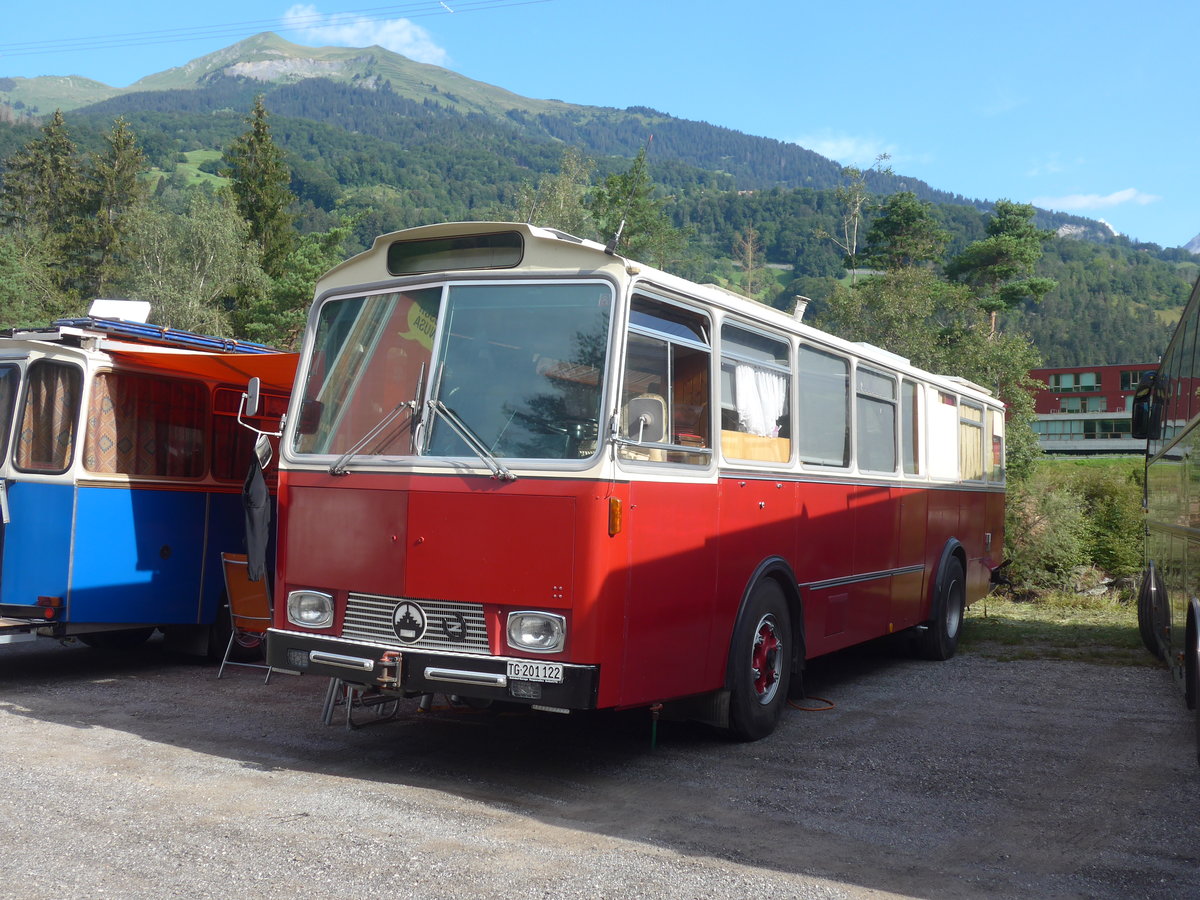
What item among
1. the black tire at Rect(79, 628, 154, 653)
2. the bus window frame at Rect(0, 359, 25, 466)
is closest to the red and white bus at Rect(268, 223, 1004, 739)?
the bus window frame at Rect(0, 359, 25, 466)

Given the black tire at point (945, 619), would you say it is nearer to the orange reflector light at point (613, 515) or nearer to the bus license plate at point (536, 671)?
the orange reflector light at point (613, 515)

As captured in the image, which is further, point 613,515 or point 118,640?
point 118,640

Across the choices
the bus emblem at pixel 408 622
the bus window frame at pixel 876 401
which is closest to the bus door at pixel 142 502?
the bus emblem at pixel 408 622

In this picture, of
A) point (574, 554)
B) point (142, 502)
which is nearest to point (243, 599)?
point (142, 502)

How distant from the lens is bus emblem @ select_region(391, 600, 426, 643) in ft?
20.1

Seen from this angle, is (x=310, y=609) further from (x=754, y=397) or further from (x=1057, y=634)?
(x=1057, y=634)

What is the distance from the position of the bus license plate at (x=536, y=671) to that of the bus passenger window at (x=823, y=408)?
309 centimetres

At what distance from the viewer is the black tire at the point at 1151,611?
10.5 meters

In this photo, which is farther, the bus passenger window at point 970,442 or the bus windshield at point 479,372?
the bus passenger window at point 970,442

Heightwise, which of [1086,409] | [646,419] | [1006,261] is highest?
[1006,261]

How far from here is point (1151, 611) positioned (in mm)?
11500

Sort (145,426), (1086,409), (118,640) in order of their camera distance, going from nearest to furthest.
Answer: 1. (145,426)
2. (118,640)
3. (1086,409)

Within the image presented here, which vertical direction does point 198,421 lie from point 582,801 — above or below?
above

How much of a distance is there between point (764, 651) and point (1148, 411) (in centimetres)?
670
